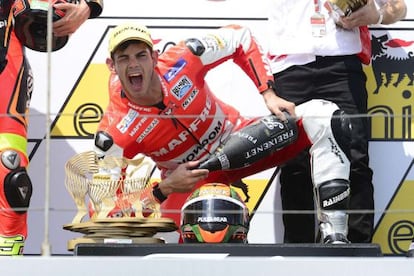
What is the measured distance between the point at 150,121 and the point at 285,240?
520 mm

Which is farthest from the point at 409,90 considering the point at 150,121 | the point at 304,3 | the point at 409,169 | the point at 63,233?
the point at 63,233

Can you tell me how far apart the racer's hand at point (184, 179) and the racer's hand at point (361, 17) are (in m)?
0.56

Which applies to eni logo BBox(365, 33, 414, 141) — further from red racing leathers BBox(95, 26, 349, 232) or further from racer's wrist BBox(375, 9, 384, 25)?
red racing leathers BBox(95, 26, 349, 232)

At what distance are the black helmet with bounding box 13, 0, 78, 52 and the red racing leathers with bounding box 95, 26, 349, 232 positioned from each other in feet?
0.80

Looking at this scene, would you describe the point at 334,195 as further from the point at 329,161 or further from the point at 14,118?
the point at 14,118

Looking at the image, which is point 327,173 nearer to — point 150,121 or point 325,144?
point 325,144

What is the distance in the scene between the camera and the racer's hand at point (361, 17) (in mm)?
3580

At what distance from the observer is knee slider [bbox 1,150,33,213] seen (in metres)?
3.44

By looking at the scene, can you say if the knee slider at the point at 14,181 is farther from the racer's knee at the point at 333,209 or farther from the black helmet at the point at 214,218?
the racer's knee at the point at 333,209

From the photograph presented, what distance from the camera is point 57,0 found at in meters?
3.63

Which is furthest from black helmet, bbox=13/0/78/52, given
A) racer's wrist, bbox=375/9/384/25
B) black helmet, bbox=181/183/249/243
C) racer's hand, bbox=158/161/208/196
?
racer's wrist, bbox=375/9/384/25

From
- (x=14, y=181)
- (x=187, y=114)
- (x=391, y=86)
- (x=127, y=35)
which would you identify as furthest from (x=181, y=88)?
(x=391, y=86)

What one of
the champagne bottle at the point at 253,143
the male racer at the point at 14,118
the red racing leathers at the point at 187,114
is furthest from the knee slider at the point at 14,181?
the champagne bottle at the point at 253,143

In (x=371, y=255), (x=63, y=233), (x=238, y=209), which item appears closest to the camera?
(x=371, y=255)
